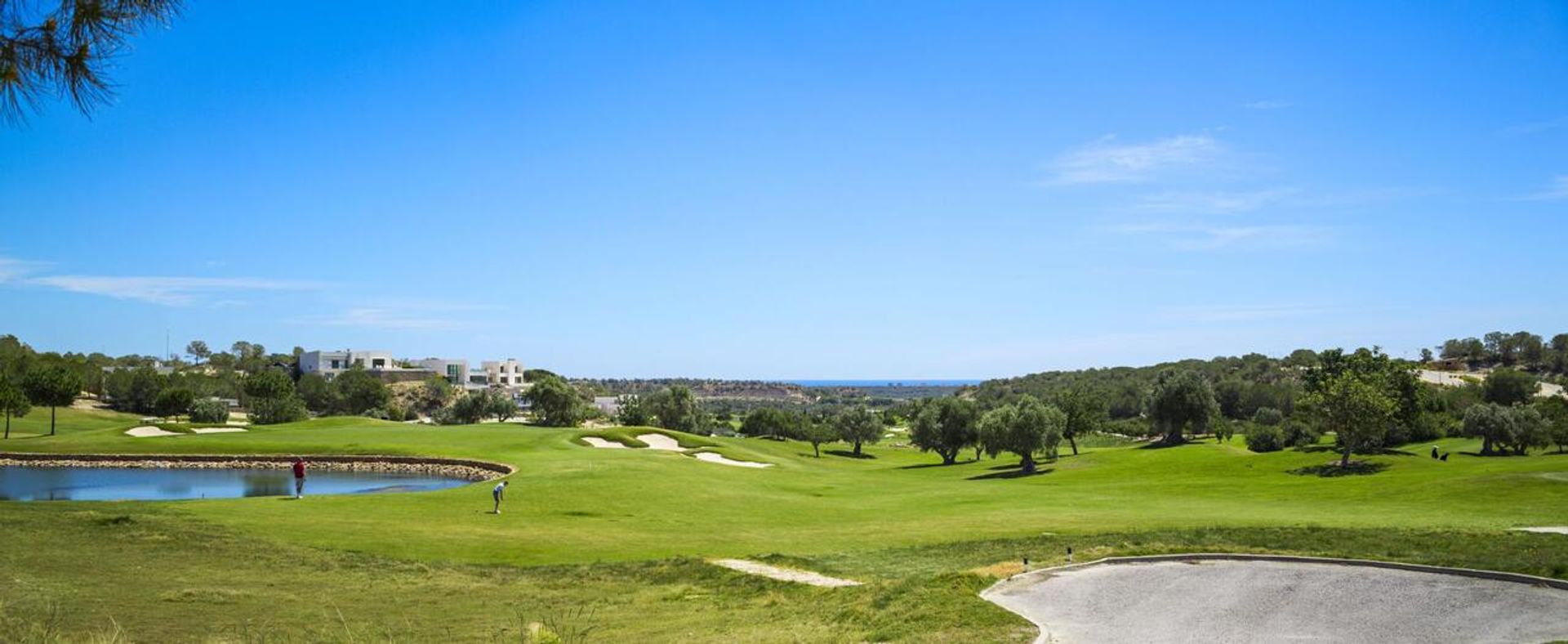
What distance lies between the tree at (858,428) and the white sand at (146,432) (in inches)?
2158

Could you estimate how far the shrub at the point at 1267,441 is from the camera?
65375mm

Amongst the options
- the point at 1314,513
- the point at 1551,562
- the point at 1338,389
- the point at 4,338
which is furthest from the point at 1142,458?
the point at 4,338

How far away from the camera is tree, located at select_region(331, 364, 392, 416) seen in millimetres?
123562

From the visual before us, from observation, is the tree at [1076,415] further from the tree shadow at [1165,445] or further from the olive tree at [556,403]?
the olive tree at [556,403]

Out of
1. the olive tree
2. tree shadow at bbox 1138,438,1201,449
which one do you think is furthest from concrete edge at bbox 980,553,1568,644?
the olive tree

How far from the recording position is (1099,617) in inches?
571

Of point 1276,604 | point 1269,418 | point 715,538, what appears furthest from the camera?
point 1269,418

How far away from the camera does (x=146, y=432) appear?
67.1 meters

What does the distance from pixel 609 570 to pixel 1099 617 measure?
11.7 meters

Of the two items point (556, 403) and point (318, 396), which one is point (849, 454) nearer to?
point (556, 403)

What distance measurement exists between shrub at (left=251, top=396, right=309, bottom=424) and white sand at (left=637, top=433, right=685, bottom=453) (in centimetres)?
4450

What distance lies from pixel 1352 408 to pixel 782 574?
1613 inches

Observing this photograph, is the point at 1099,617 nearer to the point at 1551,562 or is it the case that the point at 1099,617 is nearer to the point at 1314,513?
the point at 1551,562

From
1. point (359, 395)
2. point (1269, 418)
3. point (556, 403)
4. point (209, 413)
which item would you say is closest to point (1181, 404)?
point (1269, 418)
